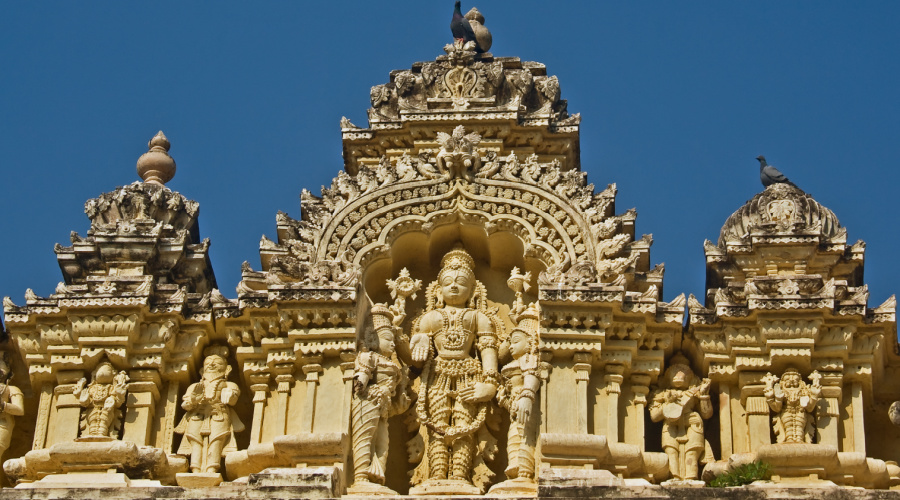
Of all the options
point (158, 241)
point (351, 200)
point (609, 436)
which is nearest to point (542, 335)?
point (609, 436)

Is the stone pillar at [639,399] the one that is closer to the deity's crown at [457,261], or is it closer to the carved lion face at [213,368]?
the deity's crown at [457,261]

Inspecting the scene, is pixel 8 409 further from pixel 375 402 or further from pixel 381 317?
pixel 381 317

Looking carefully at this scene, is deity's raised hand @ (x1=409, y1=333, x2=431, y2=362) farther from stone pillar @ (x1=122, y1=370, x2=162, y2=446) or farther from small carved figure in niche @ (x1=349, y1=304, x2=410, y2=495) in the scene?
stone pillar @ (x1=122, y1=370, x2=162, y2=446)

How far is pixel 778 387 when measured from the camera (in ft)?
73.8

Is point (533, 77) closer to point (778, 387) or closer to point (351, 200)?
point (351, 200)

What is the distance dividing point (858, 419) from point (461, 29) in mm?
7978

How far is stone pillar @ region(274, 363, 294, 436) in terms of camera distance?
74.1 feet

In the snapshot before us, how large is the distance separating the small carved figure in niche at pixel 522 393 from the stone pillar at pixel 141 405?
406cm

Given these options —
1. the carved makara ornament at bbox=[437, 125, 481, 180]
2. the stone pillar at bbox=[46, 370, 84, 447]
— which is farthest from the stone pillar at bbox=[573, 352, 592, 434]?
the stone pillar at bbox=[46, 370, 84, 447]

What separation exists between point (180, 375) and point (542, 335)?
4324 millimetres

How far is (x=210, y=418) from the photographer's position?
75.6 feet

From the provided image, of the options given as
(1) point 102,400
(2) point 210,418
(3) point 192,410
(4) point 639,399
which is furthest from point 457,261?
(1) point 102,400

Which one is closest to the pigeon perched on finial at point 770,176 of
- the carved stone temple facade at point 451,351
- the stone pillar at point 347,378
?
the carved stone temple facade at point 451,351

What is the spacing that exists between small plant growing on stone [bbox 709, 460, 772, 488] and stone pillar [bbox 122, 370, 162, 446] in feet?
21.7
